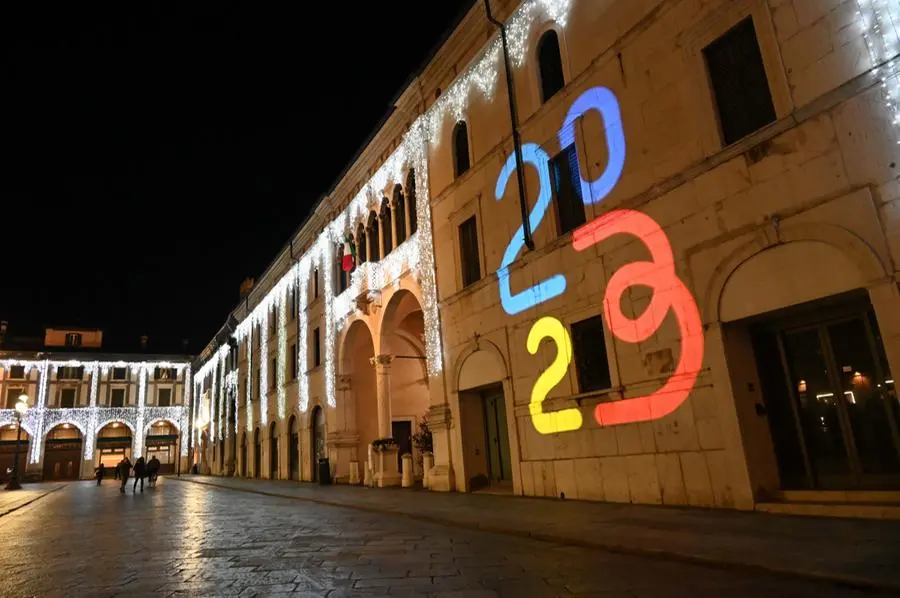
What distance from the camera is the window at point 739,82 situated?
892cm

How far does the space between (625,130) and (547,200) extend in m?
2.55

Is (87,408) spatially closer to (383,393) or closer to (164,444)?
(164,444)

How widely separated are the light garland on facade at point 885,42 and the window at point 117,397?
7056cm

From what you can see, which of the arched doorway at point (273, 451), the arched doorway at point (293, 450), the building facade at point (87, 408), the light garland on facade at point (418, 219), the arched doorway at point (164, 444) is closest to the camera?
the light garland on facade at point (418, 219)

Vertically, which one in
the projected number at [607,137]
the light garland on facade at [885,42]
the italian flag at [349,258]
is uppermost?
the italian flag at [349,258]

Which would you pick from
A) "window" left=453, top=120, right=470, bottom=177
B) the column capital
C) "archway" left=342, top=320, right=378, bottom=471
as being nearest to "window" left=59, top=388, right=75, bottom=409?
"archway" left=342, top=320, right=378, bottom=471

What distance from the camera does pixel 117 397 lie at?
63.7 metres

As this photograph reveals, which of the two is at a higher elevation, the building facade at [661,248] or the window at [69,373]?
the window at [69,373]

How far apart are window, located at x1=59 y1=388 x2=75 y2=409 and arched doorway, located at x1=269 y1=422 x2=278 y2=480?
129 ft

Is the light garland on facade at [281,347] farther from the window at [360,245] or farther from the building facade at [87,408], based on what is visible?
the building facade at [87,408]

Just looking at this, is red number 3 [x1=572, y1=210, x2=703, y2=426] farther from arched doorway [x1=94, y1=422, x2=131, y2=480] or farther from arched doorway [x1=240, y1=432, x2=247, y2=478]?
arched doorway [x1=94, y1=422, x2=131, y2=480]

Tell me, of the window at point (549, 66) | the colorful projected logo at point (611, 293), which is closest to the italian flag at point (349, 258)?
the colorful projected logo at point (611, 293)

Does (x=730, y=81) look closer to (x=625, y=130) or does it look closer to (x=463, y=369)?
(x=625, y=130)

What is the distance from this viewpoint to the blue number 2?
12867 mm
